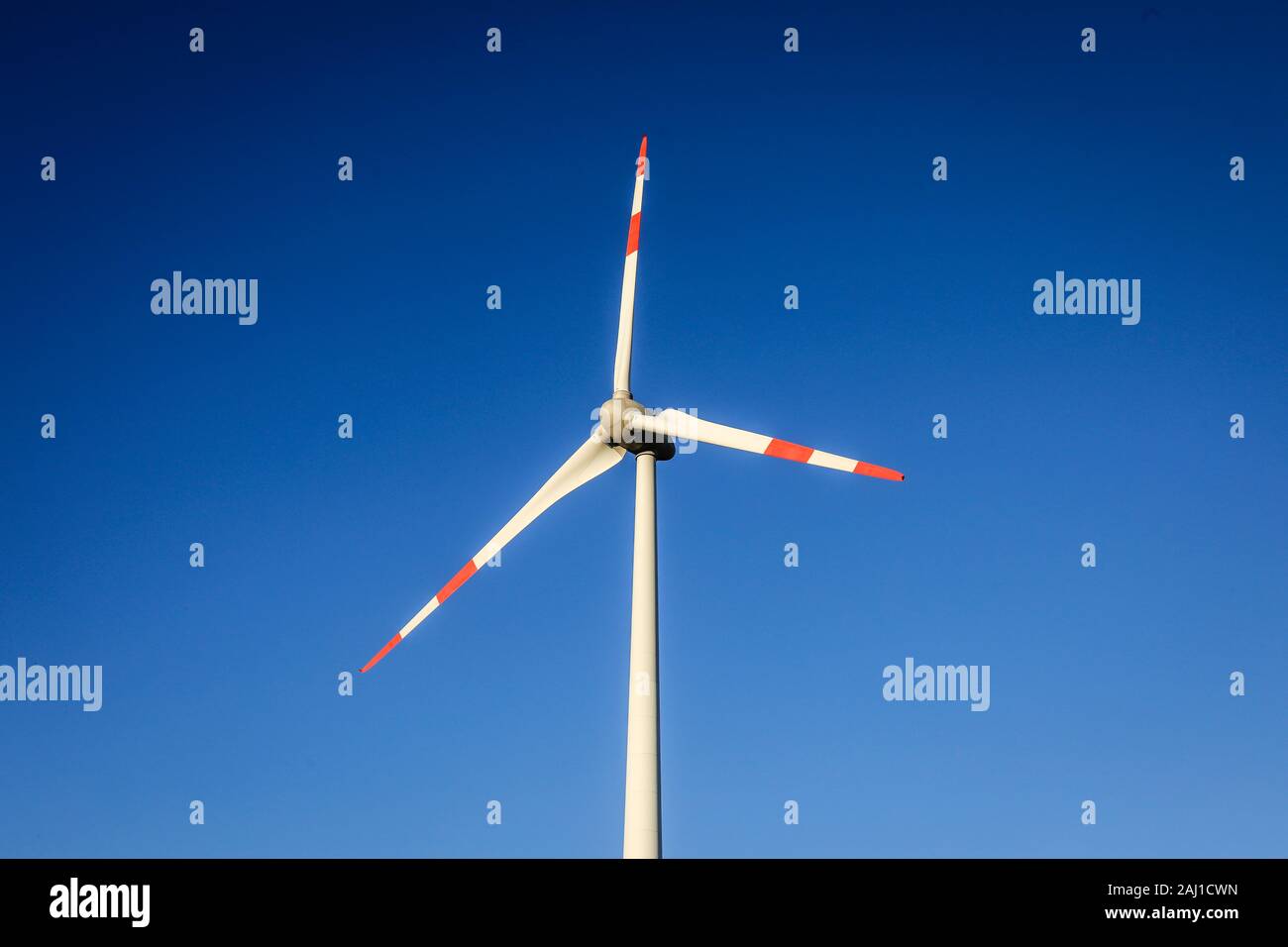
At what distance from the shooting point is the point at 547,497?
3759cm

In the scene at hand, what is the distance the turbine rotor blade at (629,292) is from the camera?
3847 cm

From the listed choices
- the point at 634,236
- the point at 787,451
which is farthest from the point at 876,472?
the point at 634,236

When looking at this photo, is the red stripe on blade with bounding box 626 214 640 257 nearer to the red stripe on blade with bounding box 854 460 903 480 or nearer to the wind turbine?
the wind turbine

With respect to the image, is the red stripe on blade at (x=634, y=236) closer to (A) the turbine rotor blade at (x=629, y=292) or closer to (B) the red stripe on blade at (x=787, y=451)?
(A) the turbine rotor blade at (x=629, y=292)

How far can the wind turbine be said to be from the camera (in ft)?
103

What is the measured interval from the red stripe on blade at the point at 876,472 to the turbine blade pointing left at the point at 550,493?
22.1ft

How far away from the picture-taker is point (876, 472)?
107 ft

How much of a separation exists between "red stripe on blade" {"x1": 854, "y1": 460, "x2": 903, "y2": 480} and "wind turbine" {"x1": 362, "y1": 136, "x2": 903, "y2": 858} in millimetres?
23

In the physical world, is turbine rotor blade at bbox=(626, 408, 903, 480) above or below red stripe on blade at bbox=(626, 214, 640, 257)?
below

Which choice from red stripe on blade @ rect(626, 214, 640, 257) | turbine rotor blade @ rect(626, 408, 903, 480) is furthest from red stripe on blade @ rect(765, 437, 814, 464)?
red stripe on blade @ rect(626, 214, 640, 257)

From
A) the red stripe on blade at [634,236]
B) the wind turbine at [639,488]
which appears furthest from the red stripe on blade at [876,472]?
the red stripe on blade at [634,236]
